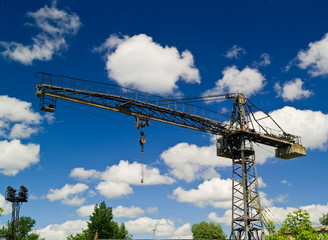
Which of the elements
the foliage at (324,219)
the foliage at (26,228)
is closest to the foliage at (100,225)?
the foliage at (26,228)

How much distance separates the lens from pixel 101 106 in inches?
1141

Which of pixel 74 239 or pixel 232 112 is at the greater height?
pixel 232 112

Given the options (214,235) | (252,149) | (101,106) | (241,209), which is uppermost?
(101,106)

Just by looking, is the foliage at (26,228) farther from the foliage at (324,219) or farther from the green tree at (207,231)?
the foliage at (324,219)

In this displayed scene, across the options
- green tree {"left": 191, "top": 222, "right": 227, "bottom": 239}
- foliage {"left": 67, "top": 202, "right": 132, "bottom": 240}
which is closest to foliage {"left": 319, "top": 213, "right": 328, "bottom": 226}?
green tree {"left": 191, "top": 222, "right": 227, "bottom": 239}

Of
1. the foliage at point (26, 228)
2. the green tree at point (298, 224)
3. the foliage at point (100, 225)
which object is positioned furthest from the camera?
the foliage at point (26, 228)

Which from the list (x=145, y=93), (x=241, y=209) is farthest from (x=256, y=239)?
(x=145, y=93)

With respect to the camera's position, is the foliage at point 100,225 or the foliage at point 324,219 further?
the foliage at point 324,219

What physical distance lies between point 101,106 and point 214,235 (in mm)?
60983

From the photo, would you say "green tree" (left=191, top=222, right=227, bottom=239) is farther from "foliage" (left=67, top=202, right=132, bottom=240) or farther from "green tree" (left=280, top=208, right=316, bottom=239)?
"green tree" (left=280, top=208, right=316, bottom=239)

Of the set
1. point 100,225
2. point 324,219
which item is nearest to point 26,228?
point 100,225

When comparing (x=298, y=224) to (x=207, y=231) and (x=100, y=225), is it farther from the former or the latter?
(x=207, y=231)

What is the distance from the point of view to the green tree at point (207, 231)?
264 ft

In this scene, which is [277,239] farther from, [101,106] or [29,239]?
[29,239]
